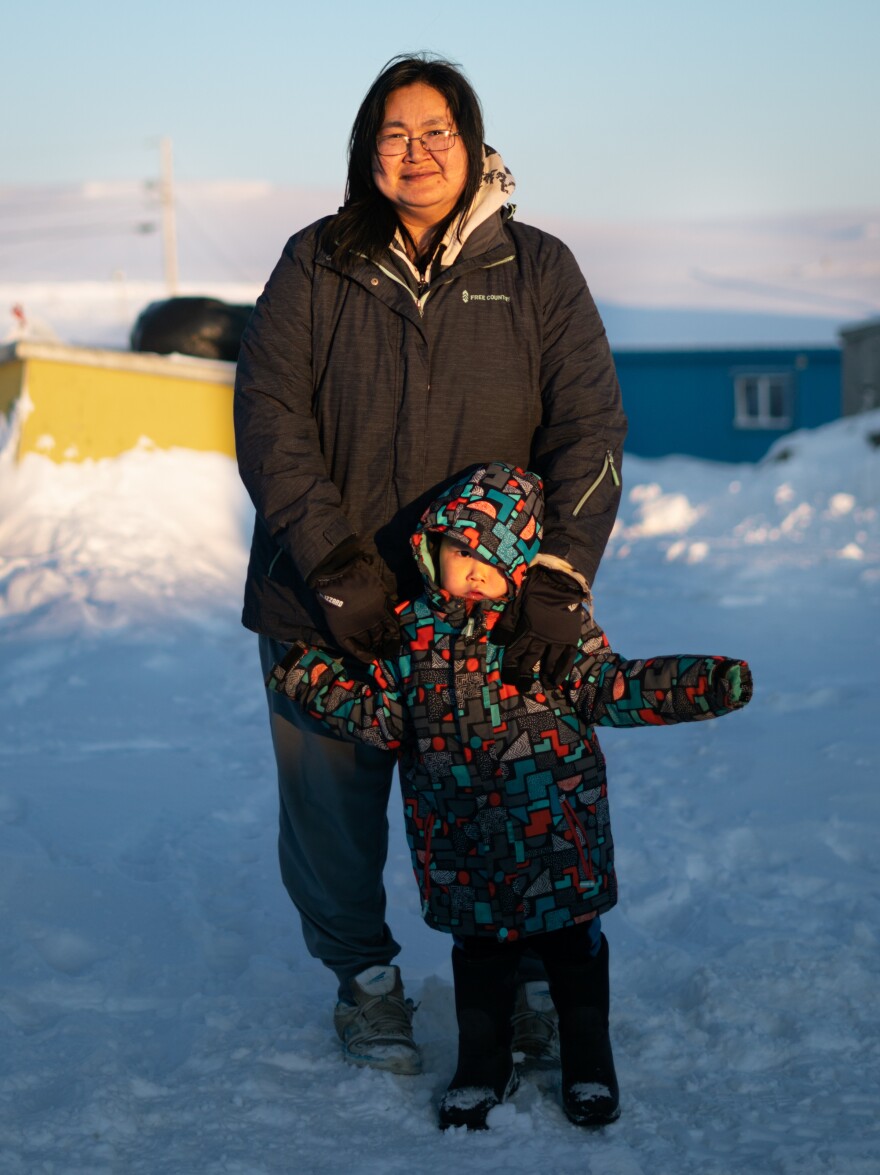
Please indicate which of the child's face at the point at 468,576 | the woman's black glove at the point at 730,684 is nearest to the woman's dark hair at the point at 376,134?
the child's face at the point at 468,576

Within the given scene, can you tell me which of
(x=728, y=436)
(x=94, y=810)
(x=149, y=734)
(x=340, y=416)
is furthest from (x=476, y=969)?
(x=728, y=436)

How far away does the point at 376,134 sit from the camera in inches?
104

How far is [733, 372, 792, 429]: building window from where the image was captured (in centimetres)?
2469

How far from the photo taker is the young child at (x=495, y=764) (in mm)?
2492

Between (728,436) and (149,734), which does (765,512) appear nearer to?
(149,734)

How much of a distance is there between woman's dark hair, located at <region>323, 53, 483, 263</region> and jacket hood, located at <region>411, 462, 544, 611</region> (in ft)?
1.65

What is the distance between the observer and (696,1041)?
2832mm

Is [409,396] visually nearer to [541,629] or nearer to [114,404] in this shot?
[541,629]

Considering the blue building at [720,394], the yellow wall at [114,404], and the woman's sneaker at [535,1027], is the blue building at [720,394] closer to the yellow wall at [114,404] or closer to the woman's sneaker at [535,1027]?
the yellow wall at [114,404]

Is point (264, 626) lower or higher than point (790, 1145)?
higher

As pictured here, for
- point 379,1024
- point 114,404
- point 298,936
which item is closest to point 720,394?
point 114,404

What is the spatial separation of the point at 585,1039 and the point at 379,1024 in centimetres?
46

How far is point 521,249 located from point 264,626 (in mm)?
921

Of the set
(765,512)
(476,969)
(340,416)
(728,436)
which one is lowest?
(728,436)
